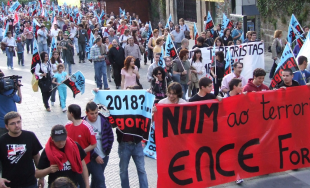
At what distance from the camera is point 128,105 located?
20.5 feet

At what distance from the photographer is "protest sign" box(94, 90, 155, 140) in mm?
6199

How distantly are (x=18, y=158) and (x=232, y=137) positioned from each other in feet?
9.71

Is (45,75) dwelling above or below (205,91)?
above

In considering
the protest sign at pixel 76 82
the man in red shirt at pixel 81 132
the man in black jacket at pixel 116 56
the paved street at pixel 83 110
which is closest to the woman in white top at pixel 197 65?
the protest sign at pixel 76 82

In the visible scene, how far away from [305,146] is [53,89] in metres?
6.78

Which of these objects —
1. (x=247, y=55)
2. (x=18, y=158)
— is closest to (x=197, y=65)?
(x=247, y=55)

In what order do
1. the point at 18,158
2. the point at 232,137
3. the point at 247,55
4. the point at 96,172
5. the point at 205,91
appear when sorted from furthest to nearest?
the point at 247,55 < the point at 205,91 < the point at 232,137 < the point at 96,172 < the point at 18,158

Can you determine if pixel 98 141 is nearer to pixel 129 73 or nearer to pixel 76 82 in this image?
pixel 129 73

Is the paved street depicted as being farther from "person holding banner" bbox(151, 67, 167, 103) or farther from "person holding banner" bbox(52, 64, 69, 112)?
"person holding banner" bbox(151, 67, 167, 103)

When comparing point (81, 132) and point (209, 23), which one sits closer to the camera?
point (81, 132)

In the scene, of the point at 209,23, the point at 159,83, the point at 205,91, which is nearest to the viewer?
the point at 205,91

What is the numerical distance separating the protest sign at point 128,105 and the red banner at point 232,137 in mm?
216

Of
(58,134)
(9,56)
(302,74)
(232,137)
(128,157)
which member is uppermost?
(9,56)

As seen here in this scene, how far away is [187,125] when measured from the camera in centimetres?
625
